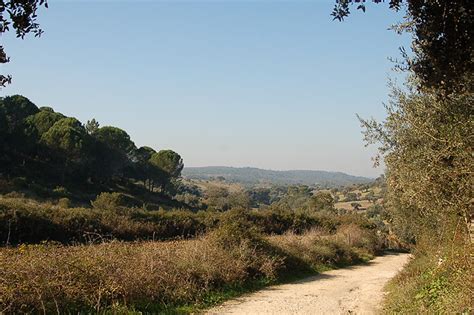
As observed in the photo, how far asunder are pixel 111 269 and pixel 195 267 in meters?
3.37

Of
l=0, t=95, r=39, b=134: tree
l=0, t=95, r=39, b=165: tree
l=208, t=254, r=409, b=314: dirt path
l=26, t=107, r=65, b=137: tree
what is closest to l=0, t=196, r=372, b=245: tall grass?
l=208, t=254, r=409, b=314: dirt path

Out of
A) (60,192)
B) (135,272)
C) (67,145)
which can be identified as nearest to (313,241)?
(135,272)

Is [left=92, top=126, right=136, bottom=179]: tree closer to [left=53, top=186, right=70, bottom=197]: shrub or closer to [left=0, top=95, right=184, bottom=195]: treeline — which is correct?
[left=0, top=95, right=184, bottom=195]: treeline

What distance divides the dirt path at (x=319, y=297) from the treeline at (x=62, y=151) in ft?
145

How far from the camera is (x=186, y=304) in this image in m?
12.1

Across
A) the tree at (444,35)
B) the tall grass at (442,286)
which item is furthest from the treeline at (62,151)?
the tree at (444,35)

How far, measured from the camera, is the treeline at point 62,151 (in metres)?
56.0

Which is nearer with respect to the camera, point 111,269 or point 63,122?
point 111,269

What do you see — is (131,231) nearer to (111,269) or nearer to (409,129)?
(111,269)

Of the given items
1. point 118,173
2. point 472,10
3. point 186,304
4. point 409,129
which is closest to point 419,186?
point 409,129

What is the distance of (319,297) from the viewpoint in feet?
47.0

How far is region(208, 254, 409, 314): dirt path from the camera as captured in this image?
12.1m

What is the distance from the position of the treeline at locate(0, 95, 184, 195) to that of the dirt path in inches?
1746

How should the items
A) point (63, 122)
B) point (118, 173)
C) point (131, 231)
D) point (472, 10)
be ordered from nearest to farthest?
point (472, 10), point (131, 231), point (63, 122), point (118, 173)
